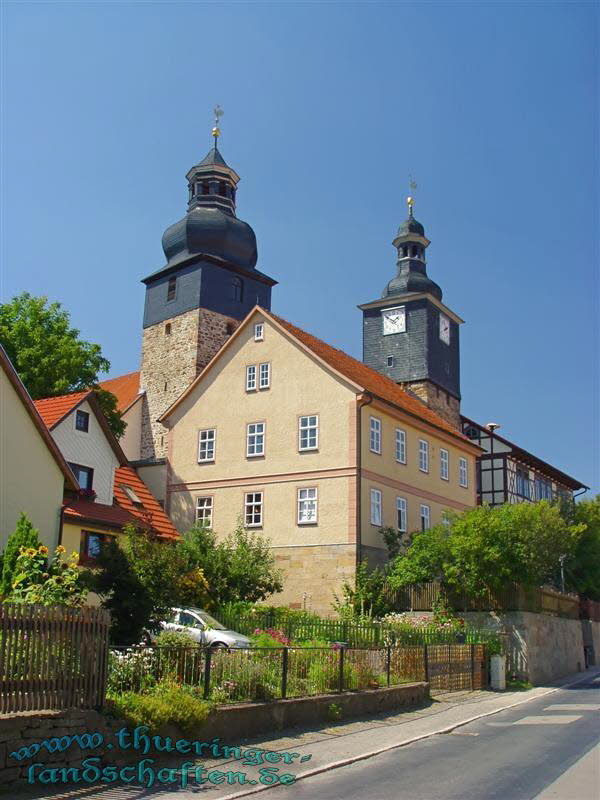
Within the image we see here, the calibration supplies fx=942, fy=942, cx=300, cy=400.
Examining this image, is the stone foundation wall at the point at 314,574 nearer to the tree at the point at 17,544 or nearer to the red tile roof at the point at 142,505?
the red tile roof at the point at 142,505

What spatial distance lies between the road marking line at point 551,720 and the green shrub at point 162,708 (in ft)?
26.0

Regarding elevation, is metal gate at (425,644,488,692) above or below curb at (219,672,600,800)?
above

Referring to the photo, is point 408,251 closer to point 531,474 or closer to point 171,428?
point 531,474

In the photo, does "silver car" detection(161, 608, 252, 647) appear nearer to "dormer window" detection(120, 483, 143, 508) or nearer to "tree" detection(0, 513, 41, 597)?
"tree" detection(0, 513, 41, 597)

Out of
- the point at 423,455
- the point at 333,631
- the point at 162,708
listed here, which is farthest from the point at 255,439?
the point at 162,708

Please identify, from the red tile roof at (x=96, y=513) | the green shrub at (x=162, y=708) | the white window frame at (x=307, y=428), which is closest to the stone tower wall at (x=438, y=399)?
the white window frame at (x=307, y=428)

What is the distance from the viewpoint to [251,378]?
3734 cm

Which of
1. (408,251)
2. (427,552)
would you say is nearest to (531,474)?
(408,251)

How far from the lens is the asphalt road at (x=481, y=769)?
34.0ft

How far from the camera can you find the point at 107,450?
30.2 metres

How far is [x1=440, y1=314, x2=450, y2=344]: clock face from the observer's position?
56.6 metres

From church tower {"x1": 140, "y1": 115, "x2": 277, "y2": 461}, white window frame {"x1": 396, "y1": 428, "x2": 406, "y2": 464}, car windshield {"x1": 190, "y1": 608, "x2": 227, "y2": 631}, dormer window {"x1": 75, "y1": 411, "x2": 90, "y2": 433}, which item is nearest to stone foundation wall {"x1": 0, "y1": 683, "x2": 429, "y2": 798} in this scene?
car windshield {"x1": 190, "y1": 608, "x2": 227, "y2": 631}

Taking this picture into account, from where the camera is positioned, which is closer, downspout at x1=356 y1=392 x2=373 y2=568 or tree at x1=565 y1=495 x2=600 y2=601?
downspout at x1=356 y1=392 x2=373 y2=568

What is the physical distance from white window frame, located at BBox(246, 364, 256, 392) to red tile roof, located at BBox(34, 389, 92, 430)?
9.14m
